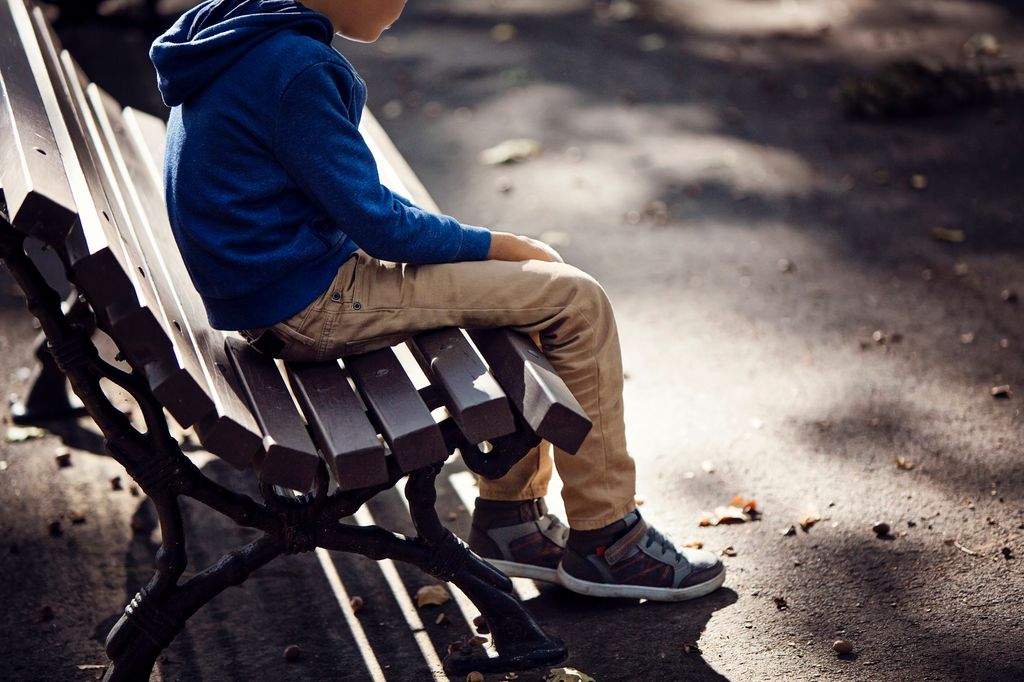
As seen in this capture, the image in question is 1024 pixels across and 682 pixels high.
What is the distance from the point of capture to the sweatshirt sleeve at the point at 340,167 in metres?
2.42

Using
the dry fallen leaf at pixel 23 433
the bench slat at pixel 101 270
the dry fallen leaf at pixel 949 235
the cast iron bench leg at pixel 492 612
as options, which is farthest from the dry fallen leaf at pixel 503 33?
the cast iron bench leg at pixel 492 612

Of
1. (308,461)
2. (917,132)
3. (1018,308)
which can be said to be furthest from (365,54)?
(308,461)

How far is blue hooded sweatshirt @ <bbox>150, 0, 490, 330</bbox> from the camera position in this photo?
95.6 inches

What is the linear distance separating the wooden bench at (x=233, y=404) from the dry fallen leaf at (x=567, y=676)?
0.13 feet

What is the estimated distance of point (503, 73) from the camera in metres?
7.55

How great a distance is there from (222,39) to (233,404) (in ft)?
2.68

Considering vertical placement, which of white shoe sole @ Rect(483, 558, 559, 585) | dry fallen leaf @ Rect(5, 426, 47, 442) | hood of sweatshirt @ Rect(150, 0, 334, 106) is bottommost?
dry fallen leaf @ Rect(5, 426, 47, 442)

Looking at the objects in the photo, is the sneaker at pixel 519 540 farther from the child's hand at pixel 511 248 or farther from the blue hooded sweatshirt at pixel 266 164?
the blue hooded sweatshirt at pixel 266 164

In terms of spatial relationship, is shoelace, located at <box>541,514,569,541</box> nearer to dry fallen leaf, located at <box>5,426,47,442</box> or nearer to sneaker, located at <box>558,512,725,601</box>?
sneaker, located at <box>558,512,725,601</box>

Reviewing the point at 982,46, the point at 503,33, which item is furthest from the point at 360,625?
the point at 982,46

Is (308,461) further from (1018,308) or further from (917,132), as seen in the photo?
(917,132)

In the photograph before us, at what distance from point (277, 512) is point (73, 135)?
117cm

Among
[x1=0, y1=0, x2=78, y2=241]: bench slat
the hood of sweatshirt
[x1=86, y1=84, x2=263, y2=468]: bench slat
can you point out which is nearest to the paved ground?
[x1=86, y1=84, x2=263, y2=468]: bench slat

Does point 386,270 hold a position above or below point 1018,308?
above
